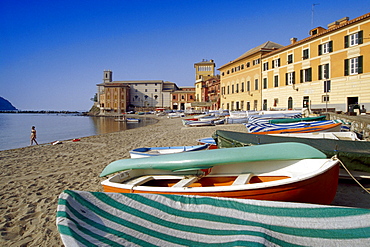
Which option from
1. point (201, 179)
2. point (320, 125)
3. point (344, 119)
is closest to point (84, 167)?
point (201, 179)

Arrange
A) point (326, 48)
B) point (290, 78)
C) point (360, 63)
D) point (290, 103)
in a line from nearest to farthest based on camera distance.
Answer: point (360, 63)
point (326, 48)
point (290, 78)
point (290, 103)

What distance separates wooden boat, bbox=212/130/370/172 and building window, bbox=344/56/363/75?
21.5 metres

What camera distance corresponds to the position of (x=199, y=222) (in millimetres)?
2596

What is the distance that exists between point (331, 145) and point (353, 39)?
23409 millimetres

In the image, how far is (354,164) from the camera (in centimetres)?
550

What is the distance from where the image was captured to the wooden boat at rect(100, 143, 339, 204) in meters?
3.35

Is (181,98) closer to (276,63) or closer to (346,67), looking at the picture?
(276,63)

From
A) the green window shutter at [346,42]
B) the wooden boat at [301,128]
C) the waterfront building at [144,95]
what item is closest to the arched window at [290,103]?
the green window shutter at [346,42]

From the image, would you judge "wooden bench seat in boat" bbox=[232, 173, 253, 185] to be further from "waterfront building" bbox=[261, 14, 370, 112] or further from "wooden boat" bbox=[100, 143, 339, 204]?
"waterfront building" bbox=[261, 14, 370, 112]

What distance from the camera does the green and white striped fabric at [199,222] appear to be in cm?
227

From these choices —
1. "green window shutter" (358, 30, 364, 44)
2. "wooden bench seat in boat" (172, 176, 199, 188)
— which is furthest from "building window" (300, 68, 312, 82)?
"wooden bench seat in boat" (172, 176, 199, 188)

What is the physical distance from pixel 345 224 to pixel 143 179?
3.18 meters

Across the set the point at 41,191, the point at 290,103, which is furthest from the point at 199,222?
the point at 290,103

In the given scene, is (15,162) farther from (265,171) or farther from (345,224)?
(345,224)
